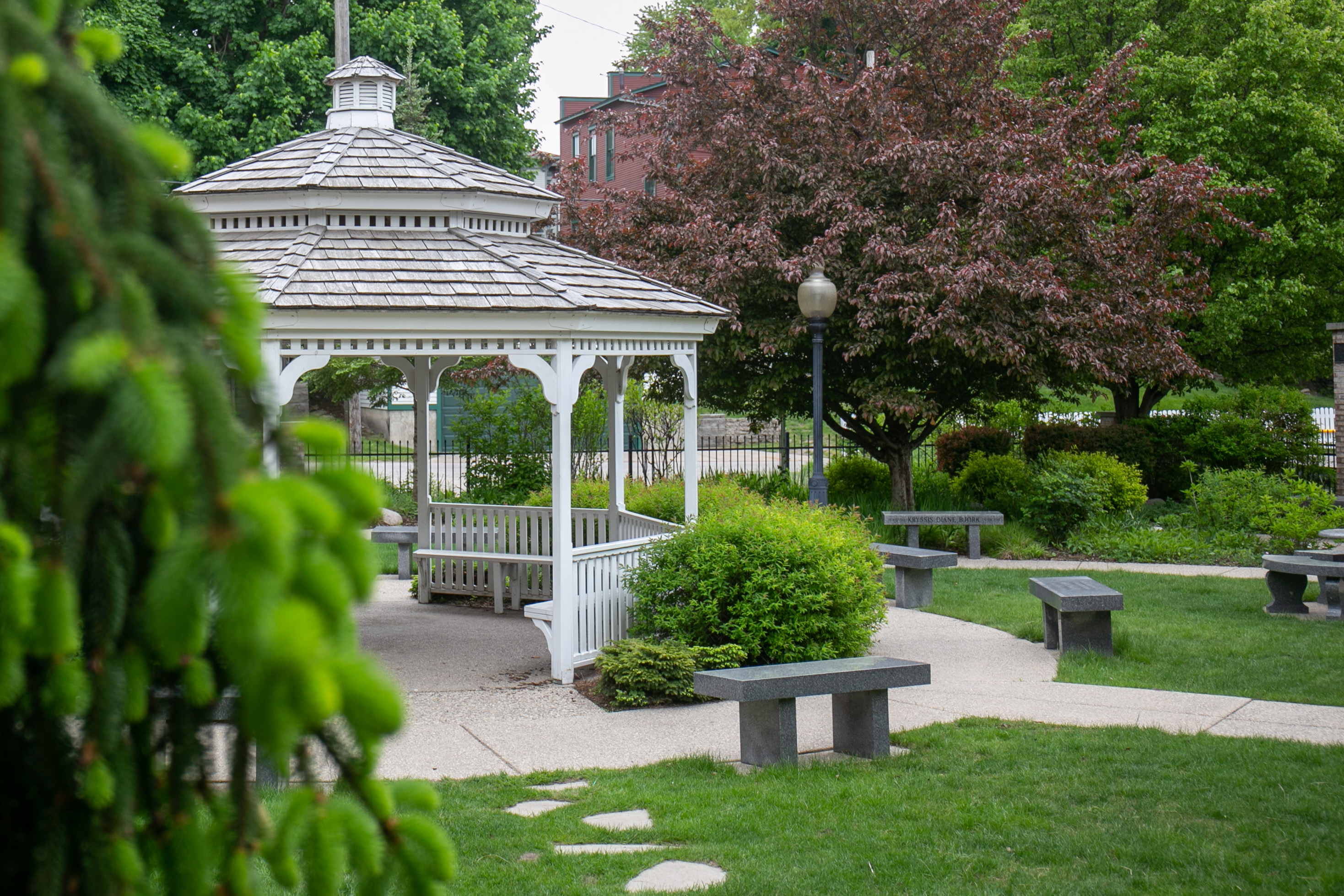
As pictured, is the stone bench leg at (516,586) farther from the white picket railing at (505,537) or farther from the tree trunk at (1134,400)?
the tree trunk at (1134,400)

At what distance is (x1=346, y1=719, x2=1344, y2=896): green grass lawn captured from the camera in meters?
4.96

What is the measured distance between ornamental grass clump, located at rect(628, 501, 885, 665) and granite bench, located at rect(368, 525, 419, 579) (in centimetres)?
466

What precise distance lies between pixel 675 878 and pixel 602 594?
14.9ft

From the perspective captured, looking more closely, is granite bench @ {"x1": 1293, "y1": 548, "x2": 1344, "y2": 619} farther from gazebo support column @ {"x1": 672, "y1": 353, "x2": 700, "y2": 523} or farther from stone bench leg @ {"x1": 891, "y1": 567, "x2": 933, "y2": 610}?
gazebo support column @ {"x1": 672, "y1": 353, "x2": 700, "y2": 523}

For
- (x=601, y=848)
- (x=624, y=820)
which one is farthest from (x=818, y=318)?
(x=601, y=848)

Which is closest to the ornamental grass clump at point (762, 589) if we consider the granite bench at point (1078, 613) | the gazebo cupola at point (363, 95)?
the granite bench at point (1078, 613)

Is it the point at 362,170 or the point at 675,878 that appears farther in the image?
the point at 362,170

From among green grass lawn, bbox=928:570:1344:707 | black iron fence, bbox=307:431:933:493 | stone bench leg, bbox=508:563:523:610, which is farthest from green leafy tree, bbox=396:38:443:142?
green grass lawn, bbox=928:570:1344:707

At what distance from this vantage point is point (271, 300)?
8398 millimetres

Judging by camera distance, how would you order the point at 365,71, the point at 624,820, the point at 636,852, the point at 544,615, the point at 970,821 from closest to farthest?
the point at 636,852, the point at 970,821, the point at 624,820, the point at 544,615, the point at 365,71

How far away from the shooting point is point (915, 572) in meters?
12.3

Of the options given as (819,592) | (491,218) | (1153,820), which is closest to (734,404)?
(491,218)

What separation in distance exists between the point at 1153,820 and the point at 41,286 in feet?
18.2

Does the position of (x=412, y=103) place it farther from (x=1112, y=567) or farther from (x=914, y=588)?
(x=1112, y=567)
